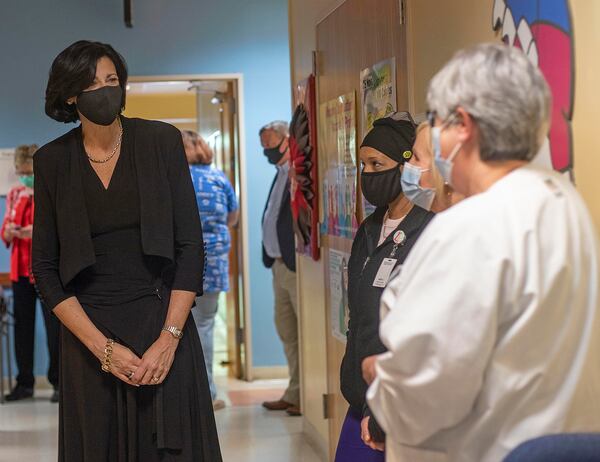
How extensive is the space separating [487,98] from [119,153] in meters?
1.29

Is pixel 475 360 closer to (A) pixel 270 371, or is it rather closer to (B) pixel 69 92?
(B) pixel 69 92

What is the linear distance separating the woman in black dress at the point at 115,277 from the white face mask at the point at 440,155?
1.04m

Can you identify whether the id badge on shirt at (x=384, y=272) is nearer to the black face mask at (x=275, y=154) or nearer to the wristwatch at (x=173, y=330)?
the wristwatch at (x=173, y=330)

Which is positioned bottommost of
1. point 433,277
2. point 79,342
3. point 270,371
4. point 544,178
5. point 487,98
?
point 270,371

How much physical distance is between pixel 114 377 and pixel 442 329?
128 centimetres

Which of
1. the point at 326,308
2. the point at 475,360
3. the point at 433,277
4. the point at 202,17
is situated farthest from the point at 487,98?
the point at 202,17

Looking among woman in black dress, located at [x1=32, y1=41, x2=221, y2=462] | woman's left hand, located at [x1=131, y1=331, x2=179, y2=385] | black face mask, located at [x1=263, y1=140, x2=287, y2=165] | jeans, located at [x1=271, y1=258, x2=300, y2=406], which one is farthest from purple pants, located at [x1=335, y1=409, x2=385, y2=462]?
black face mask, located at [x1=263, y1=140, x2=287, y2=165]

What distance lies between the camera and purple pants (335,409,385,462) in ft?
8.13

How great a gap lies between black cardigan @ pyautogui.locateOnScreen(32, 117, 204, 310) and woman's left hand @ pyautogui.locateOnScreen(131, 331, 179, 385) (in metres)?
0.14

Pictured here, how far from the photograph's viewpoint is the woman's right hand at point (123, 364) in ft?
7.88

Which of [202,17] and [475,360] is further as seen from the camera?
[202,17]

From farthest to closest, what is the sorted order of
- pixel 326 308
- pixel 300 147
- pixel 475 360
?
pixel 300 147 < pixel 326 308 < pixel 475 360

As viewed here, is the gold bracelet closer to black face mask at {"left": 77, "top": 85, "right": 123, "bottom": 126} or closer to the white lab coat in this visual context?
black face mask at {"left": 77, "top": 85, "right": 123, "bottom": 126}

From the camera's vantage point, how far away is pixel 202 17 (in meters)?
7.09
